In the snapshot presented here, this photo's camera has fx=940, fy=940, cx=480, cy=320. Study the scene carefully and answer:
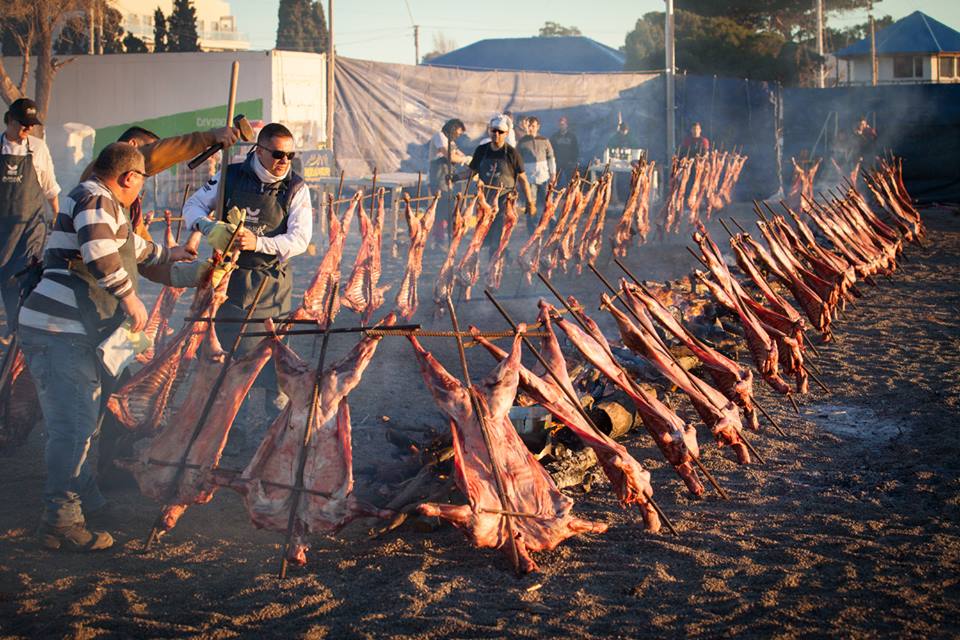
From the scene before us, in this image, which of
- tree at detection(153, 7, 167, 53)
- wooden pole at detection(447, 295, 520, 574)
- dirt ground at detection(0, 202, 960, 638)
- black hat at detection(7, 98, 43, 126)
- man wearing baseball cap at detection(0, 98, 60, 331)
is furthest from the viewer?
tree at detection(153, 7, 167, 53)

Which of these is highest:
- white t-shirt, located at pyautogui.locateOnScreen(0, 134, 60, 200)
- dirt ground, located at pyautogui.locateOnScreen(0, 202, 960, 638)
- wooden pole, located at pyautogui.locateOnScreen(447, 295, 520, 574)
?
white t-shirt, located at pyautogui.locateOnScreen(0, 134, 60, 200)

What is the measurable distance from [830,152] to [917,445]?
21.6 m

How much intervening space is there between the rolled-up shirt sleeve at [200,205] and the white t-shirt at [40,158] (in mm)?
2275

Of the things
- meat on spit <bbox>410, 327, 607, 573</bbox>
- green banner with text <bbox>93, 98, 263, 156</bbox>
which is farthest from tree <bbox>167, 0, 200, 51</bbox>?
meat on spit <bbox>410, 327, 607, 573</bbox>

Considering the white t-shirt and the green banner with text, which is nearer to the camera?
the white t-shirt

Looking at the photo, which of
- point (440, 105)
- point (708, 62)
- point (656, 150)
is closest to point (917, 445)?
point (440, 105)

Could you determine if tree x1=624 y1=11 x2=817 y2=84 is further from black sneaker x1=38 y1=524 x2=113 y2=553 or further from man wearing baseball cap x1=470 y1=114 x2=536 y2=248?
black sneaker x1=38 y1=524 x2=113 y2=553

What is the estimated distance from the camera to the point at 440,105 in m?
18.9

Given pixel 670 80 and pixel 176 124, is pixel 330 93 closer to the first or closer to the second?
pixel 176 124

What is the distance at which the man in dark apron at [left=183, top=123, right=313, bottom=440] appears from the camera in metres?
5.34

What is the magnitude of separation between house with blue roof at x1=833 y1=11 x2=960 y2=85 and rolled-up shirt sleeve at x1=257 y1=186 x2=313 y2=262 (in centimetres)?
4008

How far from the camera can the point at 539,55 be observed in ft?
101

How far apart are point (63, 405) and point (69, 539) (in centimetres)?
61

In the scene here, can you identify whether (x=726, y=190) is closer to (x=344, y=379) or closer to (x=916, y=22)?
(x=344, y=379)
